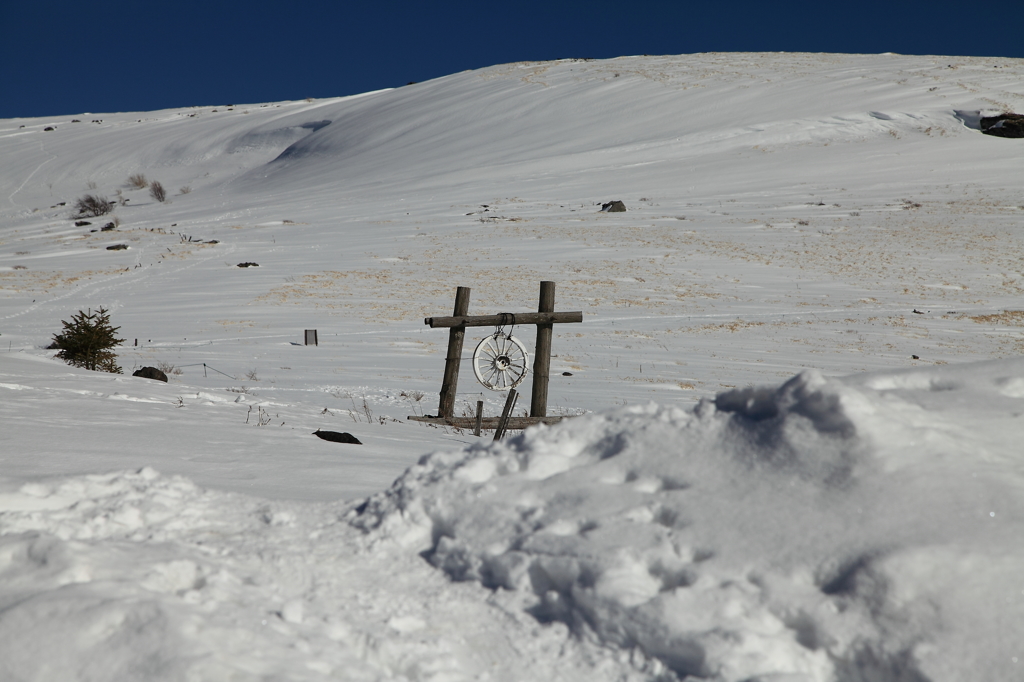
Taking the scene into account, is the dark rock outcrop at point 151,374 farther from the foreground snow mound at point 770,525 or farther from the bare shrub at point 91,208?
the bare shrub at point 91,208

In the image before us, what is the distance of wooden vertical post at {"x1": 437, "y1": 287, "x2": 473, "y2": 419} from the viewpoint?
27.5 feet

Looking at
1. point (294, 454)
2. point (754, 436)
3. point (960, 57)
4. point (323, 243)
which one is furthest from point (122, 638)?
point (960, 57)

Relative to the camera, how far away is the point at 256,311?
19.1 meters

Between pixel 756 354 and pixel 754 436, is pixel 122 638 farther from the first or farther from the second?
pixel 756 354

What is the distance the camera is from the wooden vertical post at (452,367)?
8.39 m

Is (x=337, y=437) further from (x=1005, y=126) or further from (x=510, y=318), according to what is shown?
(x=1005, y=126)

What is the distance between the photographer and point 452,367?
856 cm

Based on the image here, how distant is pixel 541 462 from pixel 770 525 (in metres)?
1.05

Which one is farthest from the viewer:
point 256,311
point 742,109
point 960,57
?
point 960,57

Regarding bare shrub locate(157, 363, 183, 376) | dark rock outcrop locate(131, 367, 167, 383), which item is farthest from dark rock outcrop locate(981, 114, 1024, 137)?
dark rock outcrop locate(131, 367, 167, 383)

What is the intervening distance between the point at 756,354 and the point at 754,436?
41.1 feet

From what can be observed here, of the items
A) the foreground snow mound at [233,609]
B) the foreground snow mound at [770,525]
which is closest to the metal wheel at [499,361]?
the foreground snow mound at [770,525]

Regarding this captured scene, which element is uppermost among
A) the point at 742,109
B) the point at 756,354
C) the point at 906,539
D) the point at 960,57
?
the point at 960,57

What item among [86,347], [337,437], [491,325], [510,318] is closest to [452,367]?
[491,325]
